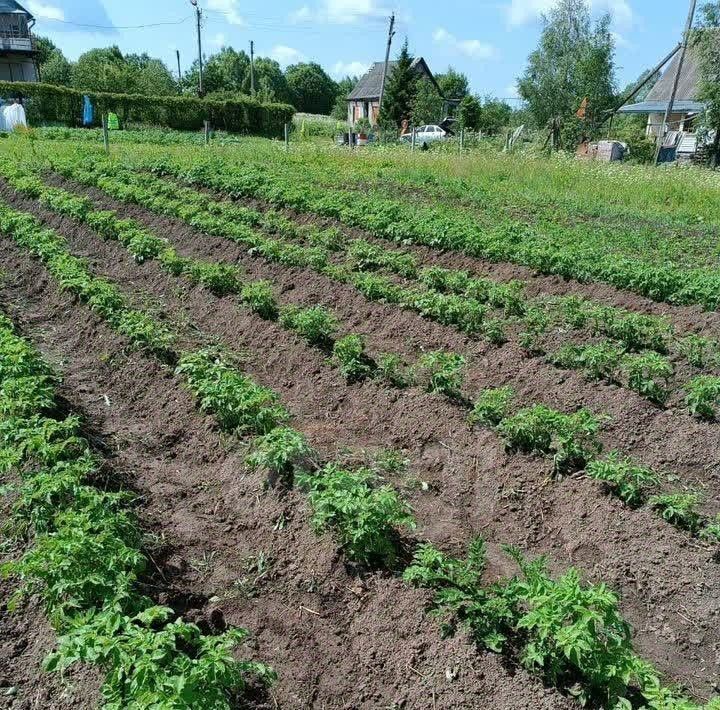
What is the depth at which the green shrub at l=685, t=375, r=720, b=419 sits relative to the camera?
5865 millimetres

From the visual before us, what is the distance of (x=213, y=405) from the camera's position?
6059 millimetres

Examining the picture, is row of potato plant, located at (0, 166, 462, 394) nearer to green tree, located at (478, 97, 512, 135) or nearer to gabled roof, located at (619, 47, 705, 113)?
green tree, located at (478, 97, 512, 135)

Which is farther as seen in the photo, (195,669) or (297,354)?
(297,354)

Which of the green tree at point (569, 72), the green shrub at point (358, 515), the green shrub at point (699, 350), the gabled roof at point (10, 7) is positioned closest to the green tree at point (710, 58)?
the green tree at point (569, 72)

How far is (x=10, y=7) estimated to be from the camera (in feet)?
179

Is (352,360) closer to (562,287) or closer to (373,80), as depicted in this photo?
(562,287)

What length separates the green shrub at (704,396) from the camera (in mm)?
5865

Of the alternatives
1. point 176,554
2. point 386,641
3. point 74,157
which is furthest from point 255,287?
point 74,157

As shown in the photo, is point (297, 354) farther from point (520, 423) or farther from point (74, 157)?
point (74, 157)

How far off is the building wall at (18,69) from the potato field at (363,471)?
179 ft

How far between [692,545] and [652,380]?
6.83 ft

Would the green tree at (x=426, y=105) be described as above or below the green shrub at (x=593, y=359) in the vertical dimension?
above

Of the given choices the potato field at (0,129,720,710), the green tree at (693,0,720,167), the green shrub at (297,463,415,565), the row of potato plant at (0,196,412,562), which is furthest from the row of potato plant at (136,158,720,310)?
the green tree at (693,0,720,167)

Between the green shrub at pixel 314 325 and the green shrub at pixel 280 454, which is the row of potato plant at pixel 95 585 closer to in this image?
the green shrub at pixel 280 454
